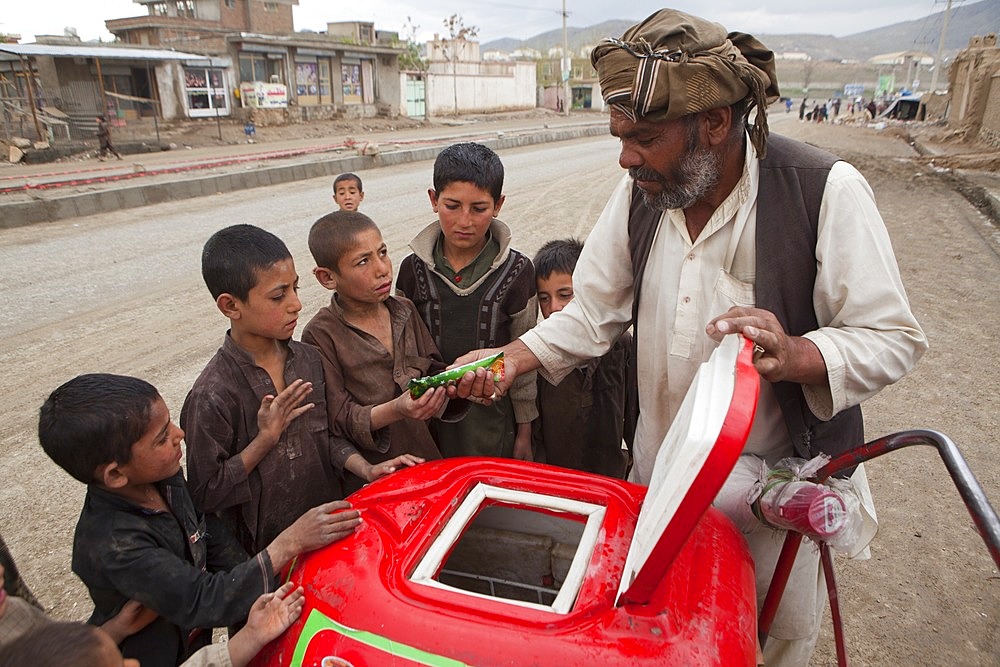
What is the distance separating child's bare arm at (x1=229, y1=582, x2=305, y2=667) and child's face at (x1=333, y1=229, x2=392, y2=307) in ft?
3.77

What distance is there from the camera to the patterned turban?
5.15 feet

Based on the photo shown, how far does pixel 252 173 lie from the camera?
42.0 feet

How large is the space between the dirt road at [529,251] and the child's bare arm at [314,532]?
4.72 ft

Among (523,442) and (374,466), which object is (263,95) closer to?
(523,442)

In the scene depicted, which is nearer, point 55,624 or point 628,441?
point 55,624

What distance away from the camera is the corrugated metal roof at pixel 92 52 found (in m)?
17.8

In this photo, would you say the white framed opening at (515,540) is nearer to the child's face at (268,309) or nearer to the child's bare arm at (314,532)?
the child's bare arm at (314,532)

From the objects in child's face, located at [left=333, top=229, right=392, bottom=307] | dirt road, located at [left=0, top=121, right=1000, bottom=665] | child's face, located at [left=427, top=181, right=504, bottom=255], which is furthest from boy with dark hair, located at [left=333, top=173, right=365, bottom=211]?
child's face, located at [left=333, top=229, right=392, bottom=307]

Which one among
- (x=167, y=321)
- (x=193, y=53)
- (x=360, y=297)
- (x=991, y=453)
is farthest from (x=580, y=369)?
(x=193, y=53)

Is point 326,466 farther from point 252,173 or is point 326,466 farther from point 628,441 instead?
point 252,173

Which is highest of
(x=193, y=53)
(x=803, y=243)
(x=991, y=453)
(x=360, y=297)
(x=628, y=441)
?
(x=193, y=53)

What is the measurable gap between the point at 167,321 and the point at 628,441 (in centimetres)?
429

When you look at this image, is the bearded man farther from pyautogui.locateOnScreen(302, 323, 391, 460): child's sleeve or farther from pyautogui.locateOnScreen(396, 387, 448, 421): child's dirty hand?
pyautogui.locateOnScreen(302, 323, 391, 460): child's sleeve

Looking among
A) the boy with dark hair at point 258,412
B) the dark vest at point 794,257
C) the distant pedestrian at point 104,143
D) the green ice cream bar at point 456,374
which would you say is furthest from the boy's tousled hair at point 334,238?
the distant pedestrian at point 104,143
